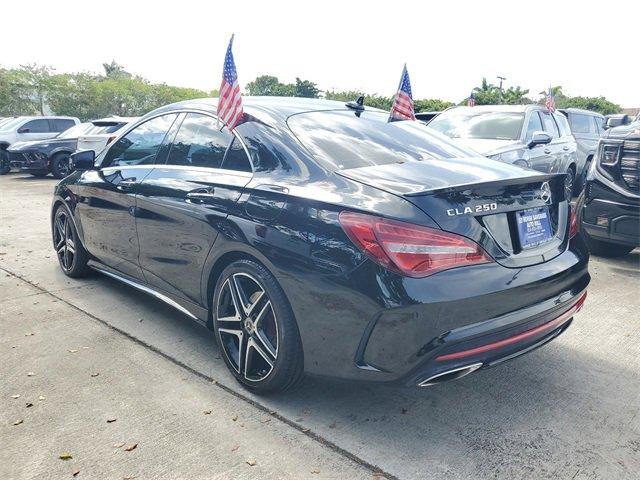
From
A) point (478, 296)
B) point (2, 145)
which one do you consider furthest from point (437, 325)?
point (2, 145)

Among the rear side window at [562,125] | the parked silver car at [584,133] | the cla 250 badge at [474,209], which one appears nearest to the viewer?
the cla 250 badge at [474,209]

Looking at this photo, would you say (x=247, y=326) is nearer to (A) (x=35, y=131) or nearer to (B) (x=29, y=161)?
(B) (x=29, y=161)

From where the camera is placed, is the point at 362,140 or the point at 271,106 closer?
the point at 362,140

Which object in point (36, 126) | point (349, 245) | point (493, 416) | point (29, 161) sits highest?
point (36, 126)

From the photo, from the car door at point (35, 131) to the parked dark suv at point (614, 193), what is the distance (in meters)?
15.6

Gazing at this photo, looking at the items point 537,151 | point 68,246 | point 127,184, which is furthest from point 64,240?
point 537,151

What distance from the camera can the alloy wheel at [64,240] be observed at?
16.2ft

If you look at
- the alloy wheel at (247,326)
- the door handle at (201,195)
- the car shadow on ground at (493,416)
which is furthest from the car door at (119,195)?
A: the alloy wheel at (247,326)

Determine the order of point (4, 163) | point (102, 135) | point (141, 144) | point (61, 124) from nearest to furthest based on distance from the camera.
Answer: point (141, 144) < point (102, 135) < point (4, 163) < point (61, 124)

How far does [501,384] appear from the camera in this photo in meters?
3.08

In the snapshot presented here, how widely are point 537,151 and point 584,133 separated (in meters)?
4.89

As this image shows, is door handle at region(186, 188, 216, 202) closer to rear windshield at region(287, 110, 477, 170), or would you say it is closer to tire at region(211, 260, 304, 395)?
tire at region(211, 260, 304, 395)

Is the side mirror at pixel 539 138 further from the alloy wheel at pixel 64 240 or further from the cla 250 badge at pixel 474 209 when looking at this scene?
the alloy wheel at pixel 64 240

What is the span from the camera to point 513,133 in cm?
761
